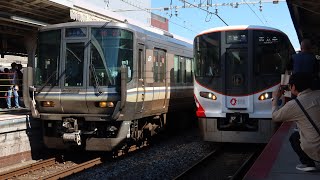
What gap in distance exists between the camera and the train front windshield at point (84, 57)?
9500mm

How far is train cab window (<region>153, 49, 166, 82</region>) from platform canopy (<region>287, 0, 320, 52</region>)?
12.2ft

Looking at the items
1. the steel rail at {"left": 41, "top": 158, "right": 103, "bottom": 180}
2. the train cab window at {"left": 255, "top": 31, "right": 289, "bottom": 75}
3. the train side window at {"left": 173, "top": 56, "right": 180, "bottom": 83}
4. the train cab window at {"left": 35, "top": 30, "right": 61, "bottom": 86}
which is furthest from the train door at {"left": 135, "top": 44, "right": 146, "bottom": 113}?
the train side window at {"left": 173, "top": 56, "right": 180, "bottom": 83}

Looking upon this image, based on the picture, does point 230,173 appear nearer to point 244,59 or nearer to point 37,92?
point 244,59

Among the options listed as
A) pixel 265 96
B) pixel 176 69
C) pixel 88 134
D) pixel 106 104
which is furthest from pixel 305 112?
pixel 176 69

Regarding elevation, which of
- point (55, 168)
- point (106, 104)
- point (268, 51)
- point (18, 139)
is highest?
point (268, 51)

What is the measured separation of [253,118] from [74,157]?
4.56m

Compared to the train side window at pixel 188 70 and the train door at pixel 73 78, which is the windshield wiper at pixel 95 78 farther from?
the train side window at pixel 188 70

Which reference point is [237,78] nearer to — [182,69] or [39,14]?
[182,69]

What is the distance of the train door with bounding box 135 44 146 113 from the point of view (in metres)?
10.1

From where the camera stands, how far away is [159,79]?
11617 millimetres

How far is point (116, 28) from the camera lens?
954 centimetres

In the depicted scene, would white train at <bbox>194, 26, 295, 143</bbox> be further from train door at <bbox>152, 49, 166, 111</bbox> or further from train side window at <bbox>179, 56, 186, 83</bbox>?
train side window at <bbox>179, 56, 186, 83</bbox>

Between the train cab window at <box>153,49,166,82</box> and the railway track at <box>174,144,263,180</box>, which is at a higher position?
the train cab window at <box>153,49,166,82</box>

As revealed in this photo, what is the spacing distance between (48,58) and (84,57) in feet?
3.24
